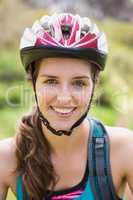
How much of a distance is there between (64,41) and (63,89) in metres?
0.28

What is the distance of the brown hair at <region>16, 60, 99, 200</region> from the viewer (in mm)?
3555

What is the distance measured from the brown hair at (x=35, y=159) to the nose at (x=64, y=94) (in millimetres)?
233

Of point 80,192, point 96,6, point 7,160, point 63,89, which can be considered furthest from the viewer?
point 96,6

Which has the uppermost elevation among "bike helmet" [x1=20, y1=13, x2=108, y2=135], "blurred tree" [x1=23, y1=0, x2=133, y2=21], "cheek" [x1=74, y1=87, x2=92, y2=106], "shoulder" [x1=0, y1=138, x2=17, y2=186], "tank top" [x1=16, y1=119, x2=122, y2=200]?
"blurred tree" [x1=23, y1=0, x2=133, y2=21]

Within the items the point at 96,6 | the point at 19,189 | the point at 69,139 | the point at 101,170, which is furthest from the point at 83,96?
the point at 96,6

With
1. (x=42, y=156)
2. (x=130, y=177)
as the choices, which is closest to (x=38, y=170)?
(x=42, y=156)

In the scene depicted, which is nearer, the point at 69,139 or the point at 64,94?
the point at 64,94

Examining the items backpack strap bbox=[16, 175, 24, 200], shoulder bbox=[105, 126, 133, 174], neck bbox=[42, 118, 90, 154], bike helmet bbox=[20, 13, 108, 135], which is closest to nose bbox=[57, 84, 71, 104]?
bike helmet bbox=[20, 13, 108, 135]

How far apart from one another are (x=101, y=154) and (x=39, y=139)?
388 millimetres

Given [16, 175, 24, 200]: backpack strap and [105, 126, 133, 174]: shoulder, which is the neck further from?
[16, 175, 24, 200]: backpack strap

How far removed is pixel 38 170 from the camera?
3588mm

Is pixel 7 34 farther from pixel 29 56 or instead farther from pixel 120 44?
pixel 29 56

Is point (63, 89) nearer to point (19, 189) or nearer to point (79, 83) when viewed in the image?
point (79, 83)

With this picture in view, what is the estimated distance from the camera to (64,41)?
3.48 m
